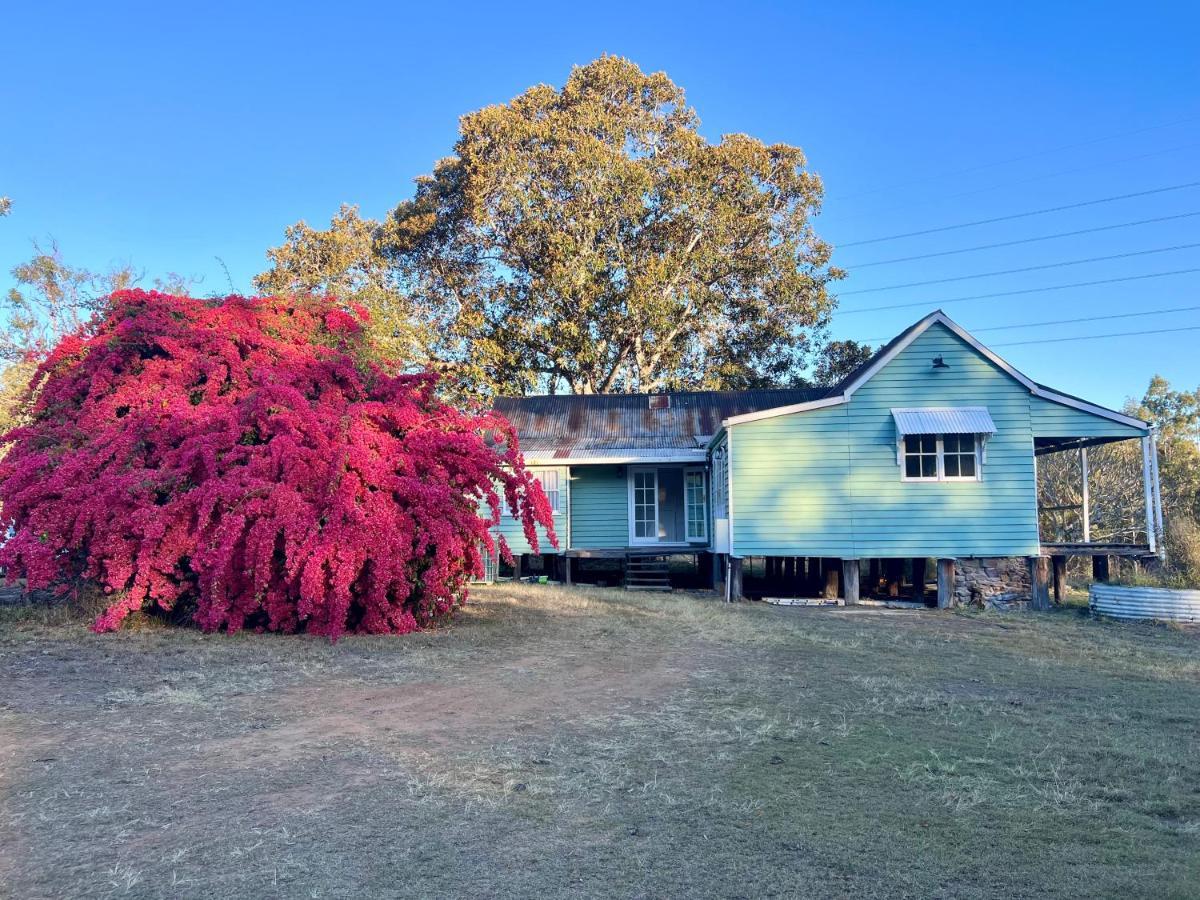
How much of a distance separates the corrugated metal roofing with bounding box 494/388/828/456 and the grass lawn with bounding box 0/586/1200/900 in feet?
35.5

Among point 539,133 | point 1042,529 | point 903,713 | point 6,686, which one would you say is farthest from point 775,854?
point 539,133

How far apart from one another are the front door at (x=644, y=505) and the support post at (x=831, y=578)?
426cm

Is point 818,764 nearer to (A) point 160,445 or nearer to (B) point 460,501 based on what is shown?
(B) point 460,501

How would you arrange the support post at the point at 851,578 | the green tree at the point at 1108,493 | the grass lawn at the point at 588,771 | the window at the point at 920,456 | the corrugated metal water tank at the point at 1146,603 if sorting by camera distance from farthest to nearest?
the green tree at the point at 1108,493, the support post at the point at 851,578, the window at the point at 920,456, the corrugated metal water tank at the point at 1146,603, the grass lawn at the point at 588,771

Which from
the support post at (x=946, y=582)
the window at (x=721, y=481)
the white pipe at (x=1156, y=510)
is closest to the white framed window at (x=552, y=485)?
the window at (x=721, y=481)

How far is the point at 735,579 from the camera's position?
16.6 m

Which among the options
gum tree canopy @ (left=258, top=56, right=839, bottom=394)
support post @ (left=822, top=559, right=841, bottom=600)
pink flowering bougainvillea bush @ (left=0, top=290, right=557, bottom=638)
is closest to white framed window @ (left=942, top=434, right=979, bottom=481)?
support post @ (left=822, top=559, right=841, bottom=600)

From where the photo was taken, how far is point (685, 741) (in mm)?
6051

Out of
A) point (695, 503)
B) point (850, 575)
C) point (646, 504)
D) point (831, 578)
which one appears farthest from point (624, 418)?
point (850, 575)

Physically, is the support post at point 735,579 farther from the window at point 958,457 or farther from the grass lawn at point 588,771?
the grass lawn at point 588,771

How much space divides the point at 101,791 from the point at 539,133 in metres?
25.4

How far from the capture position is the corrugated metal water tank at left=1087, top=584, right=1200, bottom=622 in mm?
12664

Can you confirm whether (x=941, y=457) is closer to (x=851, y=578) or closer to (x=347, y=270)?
(x=851, y=578)

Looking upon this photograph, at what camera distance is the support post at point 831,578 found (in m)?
17.3
